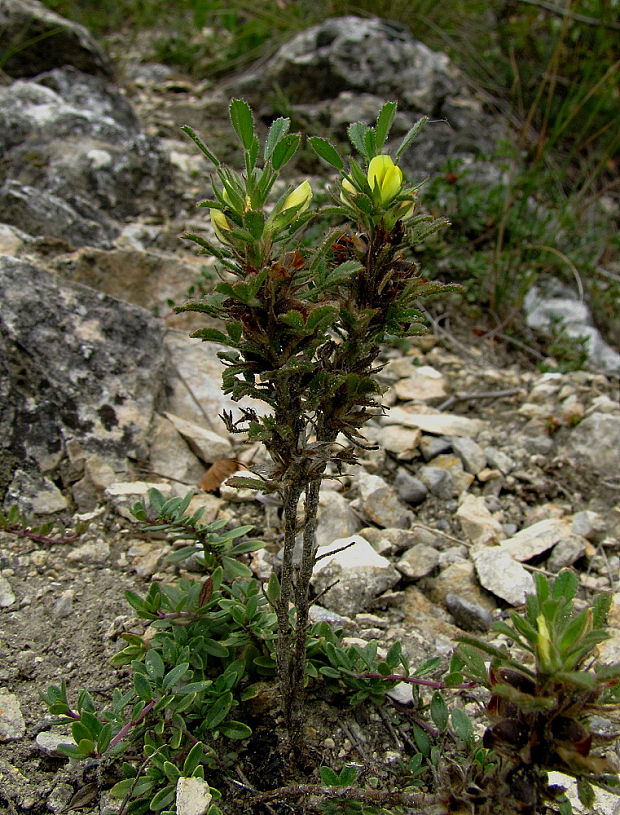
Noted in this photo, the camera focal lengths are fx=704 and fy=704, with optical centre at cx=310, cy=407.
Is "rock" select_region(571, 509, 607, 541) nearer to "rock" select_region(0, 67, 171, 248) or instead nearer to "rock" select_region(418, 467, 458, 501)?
"rock" select_region(418, 467, 458, 501)

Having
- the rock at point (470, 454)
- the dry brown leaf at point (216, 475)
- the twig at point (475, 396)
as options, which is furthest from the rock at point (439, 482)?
the dry brown leaf at point (216, 475)

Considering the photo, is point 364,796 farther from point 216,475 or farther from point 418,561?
point 216,475

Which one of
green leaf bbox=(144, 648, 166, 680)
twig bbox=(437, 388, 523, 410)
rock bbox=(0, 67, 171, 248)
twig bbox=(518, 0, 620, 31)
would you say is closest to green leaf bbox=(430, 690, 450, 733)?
green leaf bbox=(144, 648, 166, 680)

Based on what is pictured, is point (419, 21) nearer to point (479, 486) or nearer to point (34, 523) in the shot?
point (479, 486)

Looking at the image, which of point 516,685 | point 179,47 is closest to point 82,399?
point 516,685

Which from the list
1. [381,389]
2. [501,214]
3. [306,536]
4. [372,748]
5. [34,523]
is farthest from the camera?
[501,214]
